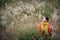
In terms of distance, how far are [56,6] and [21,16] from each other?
52cm

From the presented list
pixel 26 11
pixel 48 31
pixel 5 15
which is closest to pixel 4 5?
pixel 5 15

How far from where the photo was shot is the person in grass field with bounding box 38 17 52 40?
2893 millimetres

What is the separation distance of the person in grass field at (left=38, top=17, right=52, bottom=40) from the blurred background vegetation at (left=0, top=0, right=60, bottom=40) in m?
0.05

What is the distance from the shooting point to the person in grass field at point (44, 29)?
289cm

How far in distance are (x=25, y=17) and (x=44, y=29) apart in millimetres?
317

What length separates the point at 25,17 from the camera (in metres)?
2.93

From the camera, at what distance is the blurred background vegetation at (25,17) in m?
2.87

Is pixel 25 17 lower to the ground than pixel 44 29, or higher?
higher

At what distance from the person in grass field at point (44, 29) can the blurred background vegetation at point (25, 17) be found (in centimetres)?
5

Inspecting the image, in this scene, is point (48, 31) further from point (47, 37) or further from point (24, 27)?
point (24, 27)

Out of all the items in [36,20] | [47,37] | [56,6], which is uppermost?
[56,6]

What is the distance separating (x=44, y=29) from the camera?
115 inches

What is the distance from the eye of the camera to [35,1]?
296 centimetres

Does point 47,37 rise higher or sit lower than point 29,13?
lower
